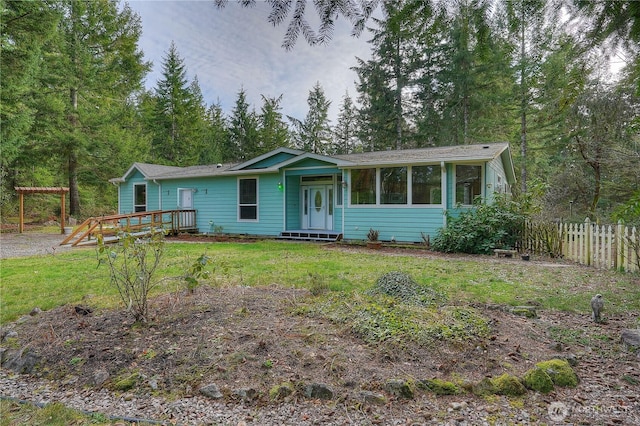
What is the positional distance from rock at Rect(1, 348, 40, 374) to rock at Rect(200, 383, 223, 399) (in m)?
1.61

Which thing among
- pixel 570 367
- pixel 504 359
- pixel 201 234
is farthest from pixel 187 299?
pixel 201 234

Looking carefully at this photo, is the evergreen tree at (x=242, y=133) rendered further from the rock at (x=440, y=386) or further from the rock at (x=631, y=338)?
the rock at (x=440, y=386)

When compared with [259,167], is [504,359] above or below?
below

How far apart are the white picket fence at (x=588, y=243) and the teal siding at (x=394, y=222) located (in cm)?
238

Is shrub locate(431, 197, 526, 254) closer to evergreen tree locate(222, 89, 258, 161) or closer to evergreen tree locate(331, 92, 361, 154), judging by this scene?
evergreen tree locate(222, 89, 258, 161)

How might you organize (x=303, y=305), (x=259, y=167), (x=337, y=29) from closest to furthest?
(x=337, y=29) < (x=303, y=305) < (x=259, y=167)

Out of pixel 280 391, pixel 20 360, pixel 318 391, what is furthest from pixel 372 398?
pixel 20 360

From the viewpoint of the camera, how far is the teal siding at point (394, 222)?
10172 millimetres

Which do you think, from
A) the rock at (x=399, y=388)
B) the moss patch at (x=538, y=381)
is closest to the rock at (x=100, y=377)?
the rock at (x=399, y=388)

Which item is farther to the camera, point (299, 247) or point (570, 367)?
point (299, 247)

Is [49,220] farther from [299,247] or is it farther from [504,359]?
[504,359]

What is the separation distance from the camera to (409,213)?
10.5 metres

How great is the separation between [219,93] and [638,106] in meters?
28.9

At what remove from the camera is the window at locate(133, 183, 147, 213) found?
52.9 ft
